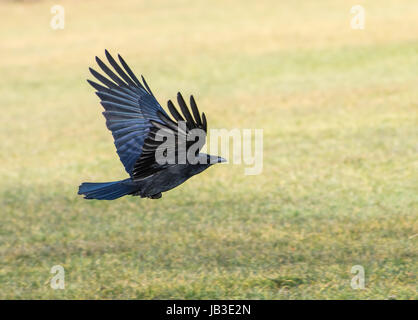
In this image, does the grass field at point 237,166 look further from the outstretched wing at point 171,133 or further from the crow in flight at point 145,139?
the outstretched wing at point 171,133

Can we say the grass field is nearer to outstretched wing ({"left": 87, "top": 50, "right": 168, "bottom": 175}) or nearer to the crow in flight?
the crow in flight

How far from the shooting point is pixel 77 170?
415 inches

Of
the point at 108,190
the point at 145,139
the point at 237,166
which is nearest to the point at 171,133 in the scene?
the point at 145,139

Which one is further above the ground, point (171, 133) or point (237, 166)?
point (171, 133)

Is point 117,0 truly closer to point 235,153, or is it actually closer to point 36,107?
point 36,107

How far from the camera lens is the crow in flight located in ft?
15.9

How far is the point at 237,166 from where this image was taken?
10172 millimetres

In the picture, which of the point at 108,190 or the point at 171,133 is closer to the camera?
the point at 171,133

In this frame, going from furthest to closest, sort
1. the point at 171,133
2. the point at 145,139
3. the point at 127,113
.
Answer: the point at 127,113, the point at 145,139, the point at 171,133

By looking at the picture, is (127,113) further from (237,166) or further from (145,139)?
(237,166)

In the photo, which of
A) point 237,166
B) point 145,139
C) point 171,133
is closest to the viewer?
point 171,133

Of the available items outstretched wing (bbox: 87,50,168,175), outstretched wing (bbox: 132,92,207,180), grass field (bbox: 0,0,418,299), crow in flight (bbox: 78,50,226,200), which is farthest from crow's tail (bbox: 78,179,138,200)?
grass field (bbox: 0,0,418,299)

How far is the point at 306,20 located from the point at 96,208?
12918 mm

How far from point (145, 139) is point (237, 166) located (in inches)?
205
